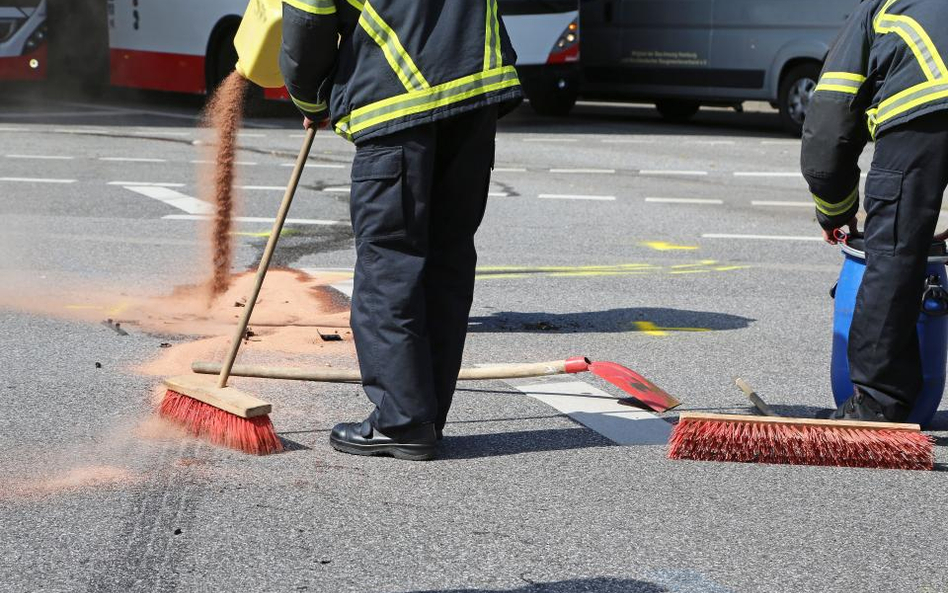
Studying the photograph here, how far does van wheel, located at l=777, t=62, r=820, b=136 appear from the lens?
15.6m

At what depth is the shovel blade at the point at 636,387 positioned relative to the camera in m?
4.88

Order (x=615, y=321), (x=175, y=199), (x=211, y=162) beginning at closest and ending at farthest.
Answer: (x=615, y=321) → (x=175, y=199) → (x=211, y=162)

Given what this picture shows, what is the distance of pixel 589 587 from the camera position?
343 cm

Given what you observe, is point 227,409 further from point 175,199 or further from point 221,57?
point 221,57

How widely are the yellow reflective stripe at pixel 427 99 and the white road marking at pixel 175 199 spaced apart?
5560 millimetres

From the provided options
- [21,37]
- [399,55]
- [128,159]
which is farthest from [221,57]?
[399,55]

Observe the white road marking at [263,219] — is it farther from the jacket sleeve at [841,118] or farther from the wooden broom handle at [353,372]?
the jacket sleeve at [841,118]

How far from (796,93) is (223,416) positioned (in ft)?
40.9

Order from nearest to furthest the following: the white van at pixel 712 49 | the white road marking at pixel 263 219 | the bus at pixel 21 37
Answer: the white road marking at pixel 263 219 < the white van at pixel 712 49 < the bus at pixel 21 37

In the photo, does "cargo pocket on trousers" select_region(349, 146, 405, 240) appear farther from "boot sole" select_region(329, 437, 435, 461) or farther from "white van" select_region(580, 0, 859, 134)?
"white van" select_region(580, 0, 859, 134)

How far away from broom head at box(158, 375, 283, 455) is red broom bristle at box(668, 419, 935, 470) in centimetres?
133

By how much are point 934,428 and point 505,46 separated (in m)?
2.08

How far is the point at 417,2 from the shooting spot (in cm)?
412

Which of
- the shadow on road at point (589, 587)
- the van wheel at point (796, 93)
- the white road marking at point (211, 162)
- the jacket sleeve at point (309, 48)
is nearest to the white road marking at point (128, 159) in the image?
the white road marking at point (211, 162)
